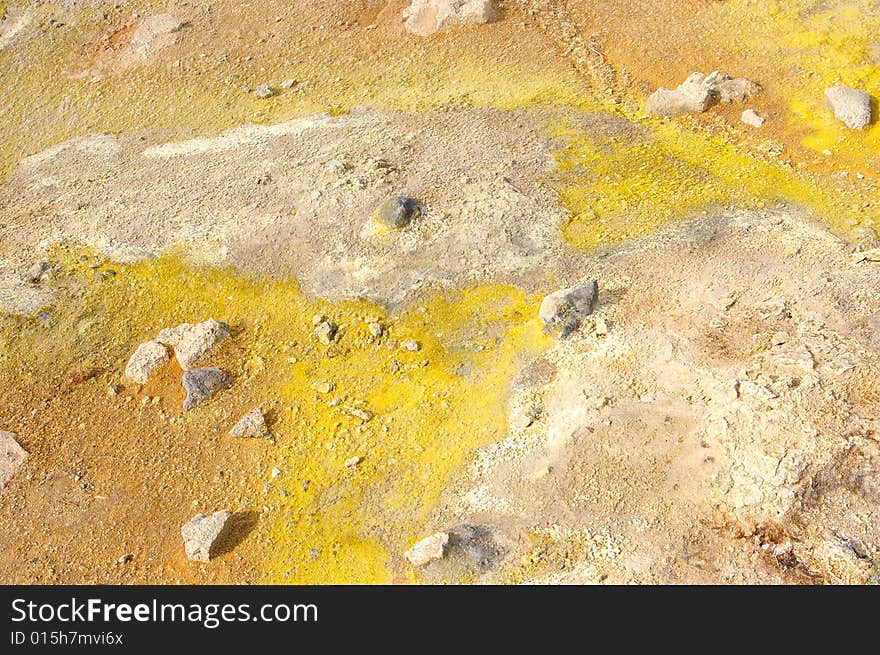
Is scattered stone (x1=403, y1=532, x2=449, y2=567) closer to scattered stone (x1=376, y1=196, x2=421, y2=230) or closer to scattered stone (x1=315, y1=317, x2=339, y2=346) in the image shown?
scattered stone (x1=315, y1=317, x2=339, y2=346)

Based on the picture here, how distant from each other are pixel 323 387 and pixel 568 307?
3475mm

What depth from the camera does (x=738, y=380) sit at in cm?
875

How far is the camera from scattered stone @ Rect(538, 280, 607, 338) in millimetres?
10107

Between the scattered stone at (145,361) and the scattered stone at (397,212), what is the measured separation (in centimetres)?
388

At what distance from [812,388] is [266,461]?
6.53 m

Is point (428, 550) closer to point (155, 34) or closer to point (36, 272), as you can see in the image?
point (36, 272)

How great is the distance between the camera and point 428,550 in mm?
7996

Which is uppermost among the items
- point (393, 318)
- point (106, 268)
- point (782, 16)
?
point (106, 268)

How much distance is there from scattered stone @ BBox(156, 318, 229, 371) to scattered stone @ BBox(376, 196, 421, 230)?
2987 mm

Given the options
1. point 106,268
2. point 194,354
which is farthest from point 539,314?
point 106,268

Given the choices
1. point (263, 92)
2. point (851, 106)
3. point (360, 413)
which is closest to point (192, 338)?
point (360, 413)

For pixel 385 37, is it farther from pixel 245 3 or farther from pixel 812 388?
pixel 812 388

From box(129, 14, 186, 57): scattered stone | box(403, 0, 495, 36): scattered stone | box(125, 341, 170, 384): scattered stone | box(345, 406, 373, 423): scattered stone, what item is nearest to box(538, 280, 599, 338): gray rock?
box(345, 406, 373, 423): scattered stone

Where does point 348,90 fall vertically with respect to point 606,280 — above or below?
above
